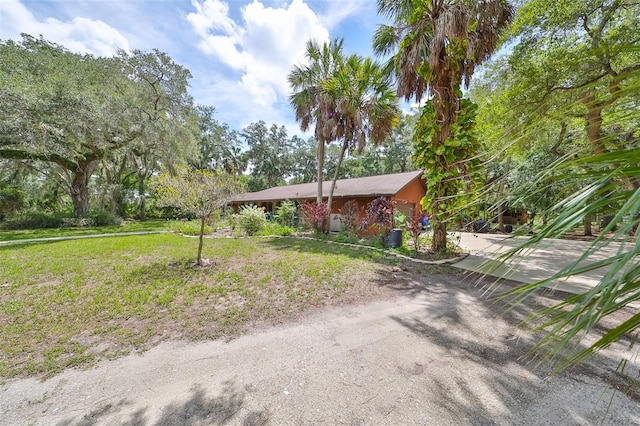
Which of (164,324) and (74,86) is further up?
(74,86)

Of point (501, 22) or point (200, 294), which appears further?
point (501, 22)

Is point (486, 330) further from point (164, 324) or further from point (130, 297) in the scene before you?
point (130, 297)

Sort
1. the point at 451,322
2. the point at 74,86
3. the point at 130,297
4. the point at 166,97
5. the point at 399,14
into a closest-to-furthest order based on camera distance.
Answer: the point at 451,322 → the point at 130,297 → the point at 399,14 → the point at 74,86 → the point at 166,97

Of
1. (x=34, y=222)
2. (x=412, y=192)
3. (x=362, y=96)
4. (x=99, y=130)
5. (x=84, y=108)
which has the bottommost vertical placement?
(x=34, y=222)

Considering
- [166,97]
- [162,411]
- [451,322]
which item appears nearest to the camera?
[162,411]

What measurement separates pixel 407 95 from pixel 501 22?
2.88 metres

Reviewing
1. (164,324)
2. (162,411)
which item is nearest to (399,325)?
(162,411)

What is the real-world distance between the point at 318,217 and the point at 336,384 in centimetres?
888

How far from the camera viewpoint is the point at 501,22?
6.94 m

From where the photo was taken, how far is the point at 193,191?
6.29 meters

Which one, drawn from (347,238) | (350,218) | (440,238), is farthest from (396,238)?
(350,218)

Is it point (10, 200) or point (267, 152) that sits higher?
point (267, 152)

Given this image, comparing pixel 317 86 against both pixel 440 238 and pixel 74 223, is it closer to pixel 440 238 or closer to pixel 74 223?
pixel 440 238

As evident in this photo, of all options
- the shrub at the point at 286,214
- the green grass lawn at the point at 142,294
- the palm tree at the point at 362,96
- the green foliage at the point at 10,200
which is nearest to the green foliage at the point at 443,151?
the green grass lawn at the point at 142,294
